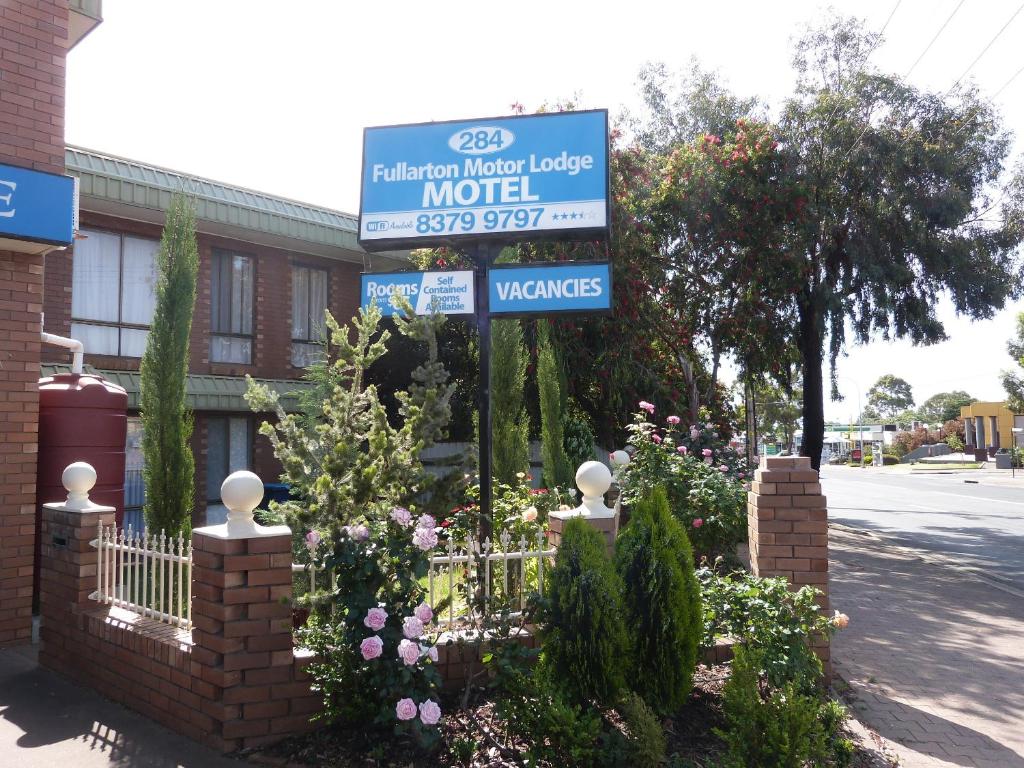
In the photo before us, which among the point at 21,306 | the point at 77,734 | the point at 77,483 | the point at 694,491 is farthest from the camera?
the point at 694,491

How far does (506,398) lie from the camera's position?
10.7 m

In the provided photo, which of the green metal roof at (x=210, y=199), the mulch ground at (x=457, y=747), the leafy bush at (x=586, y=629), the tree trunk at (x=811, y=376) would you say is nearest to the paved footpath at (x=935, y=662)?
the mulch ground at (x=457, y=747)

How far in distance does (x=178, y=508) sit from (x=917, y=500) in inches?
934

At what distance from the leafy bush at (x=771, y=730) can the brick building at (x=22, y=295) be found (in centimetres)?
560

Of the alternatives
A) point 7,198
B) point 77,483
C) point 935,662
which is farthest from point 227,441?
point 935,662

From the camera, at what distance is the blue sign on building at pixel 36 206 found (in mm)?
5996

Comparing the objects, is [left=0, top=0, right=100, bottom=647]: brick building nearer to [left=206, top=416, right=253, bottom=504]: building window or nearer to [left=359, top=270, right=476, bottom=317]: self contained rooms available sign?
[left=359, top=270, right=476, bottom=317]: self contained rooms available sign

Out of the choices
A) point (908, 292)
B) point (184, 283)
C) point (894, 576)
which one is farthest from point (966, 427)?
point (184, 283)

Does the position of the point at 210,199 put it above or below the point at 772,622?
above

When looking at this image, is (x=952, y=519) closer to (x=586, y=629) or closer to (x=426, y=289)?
(x=426, y=289)

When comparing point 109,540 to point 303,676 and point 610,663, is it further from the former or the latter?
point 610,663

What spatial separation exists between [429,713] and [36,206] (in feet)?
16.9

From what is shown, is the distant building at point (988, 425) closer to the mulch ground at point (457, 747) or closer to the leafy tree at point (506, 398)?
the leafy tree at point (506, 398)

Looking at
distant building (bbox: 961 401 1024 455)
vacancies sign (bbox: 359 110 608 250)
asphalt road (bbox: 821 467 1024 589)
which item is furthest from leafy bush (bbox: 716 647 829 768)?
distant building (bbox: 961 401 1024 455)
